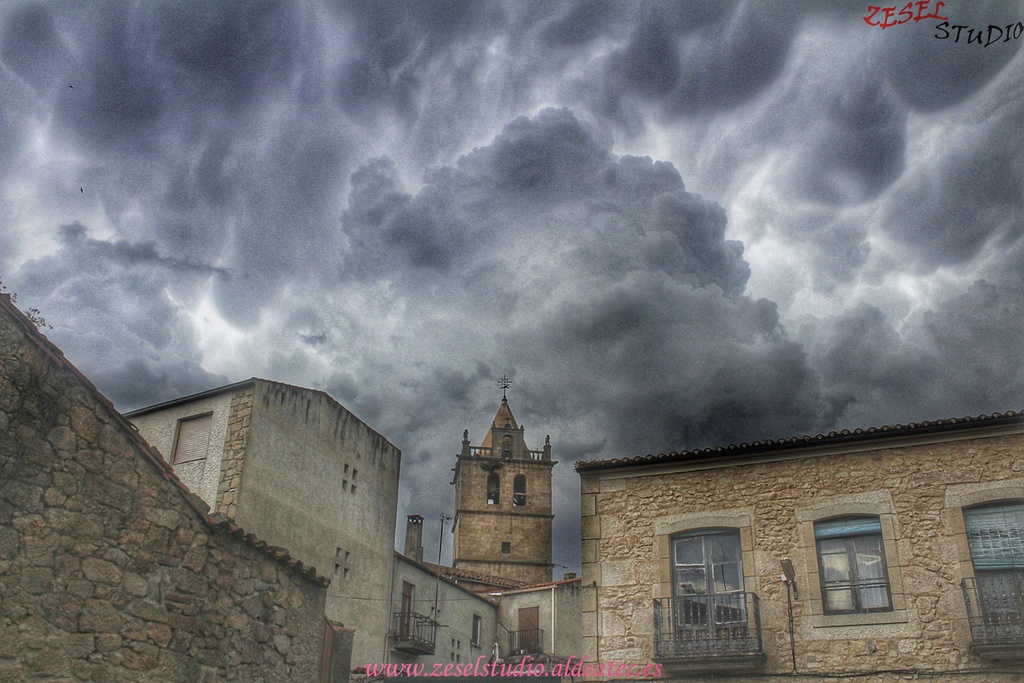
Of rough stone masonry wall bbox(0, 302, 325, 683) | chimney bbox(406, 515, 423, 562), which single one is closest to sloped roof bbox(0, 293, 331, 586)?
rough stone masonry wall bbox(0, 302, 325, 683)

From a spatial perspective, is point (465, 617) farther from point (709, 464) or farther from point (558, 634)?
point (709, 464)

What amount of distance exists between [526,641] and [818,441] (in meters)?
21.9

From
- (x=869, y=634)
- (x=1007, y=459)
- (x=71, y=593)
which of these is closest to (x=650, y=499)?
(x=869, y=634)

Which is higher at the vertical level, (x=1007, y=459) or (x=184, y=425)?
(x=184, y=425)

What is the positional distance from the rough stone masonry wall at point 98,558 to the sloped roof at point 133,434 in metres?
0.02

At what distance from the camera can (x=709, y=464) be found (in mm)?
14984

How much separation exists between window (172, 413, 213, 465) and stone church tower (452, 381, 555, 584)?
40366mm

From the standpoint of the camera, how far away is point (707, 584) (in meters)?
14.4

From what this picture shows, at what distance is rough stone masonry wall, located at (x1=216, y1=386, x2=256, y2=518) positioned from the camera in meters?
18.5

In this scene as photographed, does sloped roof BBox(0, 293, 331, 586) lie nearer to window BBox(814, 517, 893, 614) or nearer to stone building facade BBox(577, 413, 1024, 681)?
stone building facade BBox(577, 413, 1024, 681)

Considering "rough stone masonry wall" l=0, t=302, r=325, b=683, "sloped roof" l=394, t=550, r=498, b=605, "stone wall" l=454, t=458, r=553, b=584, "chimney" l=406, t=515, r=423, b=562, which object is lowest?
"rough stone masonry wall" l=0, t=302, r=325, b=683

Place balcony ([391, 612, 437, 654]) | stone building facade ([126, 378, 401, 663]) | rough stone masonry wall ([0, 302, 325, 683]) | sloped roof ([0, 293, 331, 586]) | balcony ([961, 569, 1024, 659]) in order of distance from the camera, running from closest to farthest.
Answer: rough stone masonry wall ([0, 302, 325, 683]) → sloped roof ([0, 293, 331, 586]) → balcony ([961, 569, 1024, 659]) → stone building facade ([126, 378, 401, 663]) → balcony ([391, 612, 437, 654])

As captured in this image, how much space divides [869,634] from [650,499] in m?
3.92

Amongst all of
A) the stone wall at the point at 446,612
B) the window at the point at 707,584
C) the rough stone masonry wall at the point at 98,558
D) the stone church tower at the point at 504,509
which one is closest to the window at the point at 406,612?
the stone wall at the point at 446,612
